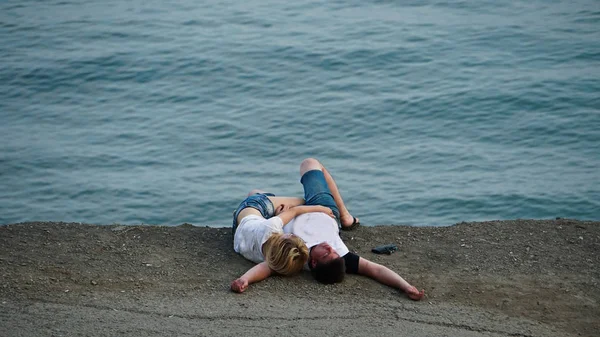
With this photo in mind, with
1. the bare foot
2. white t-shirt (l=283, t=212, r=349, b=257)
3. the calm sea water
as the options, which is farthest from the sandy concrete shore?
the calm sea water

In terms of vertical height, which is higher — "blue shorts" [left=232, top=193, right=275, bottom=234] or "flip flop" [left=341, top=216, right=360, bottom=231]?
"blue shorts" [left=232, top=193, right=275, bottom=234]

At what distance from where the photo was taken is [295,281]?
25.2 ft

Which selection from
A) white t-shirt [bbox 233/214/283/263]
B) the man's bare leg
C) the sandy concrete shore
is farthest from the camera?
the man's bare leg

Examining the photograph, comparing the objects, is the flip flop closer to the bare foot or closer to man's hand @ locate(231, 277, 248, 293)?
the bare foot

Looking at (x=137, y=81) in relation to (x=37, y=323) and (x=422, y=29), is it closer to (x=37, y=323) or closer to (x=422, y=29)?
(x=422, y=29)

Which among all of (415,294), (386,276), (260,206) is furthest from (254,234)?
(415,294)

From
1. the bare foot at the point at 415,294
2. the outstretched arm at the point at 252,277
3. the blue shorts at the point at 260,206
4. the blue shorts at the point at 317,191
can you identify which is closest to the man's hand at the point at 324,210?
the blue shorts at the point at 317,191

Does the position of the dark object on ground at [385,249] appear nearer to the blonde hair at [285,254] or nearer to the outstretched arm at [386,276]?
the outstretched arm at [386,276]

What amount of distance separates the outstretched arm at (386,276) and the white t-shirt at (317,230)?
0.80 ft

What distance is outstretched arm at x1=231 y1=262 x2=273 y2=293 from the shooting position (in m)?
7.38

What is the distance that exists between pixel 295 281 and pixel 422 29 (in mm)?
17863

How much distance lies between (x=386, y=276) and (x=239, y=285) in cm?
141

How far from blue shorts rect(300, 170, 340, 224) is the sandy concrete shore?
0.40 m

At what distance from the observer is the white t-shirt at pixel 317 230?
7.90 meters
